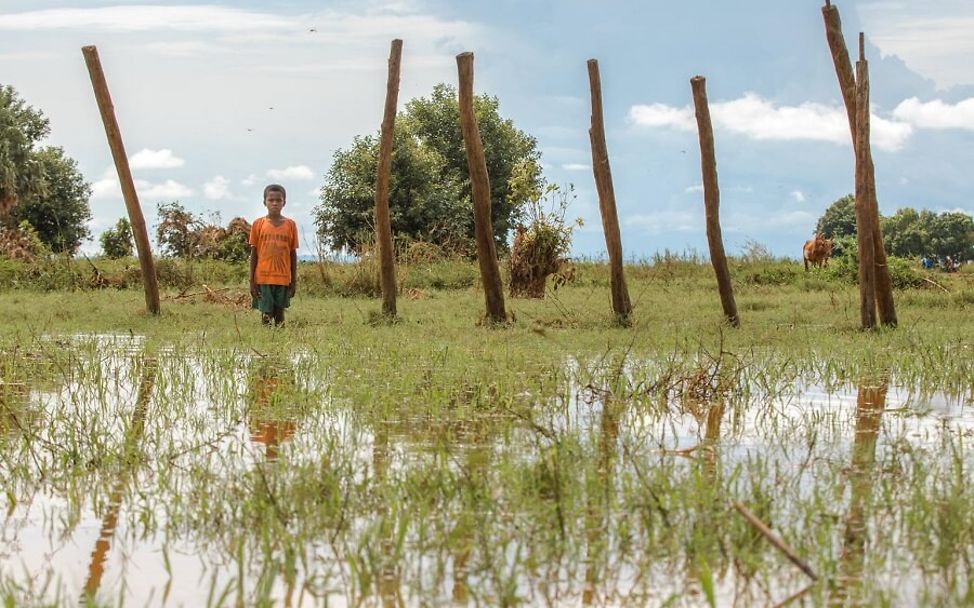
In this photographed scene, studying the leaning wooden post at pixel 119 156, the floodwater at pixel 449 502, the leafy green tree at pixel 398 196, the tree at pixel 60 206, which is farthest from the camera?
the tree at pixel 60 206

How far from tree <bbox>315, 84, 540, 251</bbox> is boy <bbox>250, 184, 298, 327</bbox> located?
24416mm

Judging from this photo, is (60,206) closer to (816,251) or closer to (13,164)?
(13,164)

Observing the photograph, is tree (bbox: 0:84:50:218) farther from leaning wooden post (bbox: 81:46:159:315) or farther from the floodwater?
the floodwater

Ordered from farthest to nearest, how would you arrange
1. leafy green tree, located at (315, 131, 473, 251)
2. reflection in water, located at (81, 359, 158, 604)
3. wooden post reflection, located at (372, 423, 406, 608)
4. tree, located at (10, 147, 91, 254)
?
1. tree, located at (10, 147, 91, 254)
2. leafy green tree, located at (315, 131, 473, 251)
3. reflection in water, located at (81, 359, 158, 604)
4. wooden post reflection, located at (372, 423, 406, 608)

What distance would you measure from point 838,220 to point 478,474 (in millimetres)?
81075

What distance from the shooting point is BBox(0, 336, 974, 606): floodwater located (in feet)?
12.8

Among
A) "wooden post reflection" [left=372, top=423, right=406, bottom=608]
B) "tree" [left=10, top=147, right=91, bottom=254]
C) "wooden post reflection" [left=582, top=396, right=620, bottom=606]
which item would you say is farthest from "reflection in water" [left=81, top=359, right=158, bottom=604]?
"tree" [left=10, top=147, right=91, bottom=254]

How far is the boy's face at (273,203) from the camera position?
13.6 meters

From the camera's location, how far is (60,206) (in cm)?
5484

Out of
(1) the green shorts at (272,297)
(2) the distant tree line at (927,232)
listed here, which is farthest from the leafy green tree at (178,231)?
(2) the distant tree line at (927,232)

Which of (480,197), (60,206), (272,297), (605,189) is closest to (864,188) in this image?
(605,189)

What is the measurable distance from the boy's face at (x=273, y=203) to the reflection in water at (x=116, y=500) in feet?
16.6

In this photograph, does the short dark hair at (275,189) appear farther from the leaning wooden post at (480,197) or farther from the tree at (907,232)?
the tree at (907,232)

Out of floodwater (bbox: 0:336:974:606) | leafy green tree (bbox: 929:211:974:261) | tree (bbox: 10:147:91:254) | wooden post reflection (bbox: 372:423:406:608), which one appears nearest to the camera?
wooden post reflection (bbox: 372:423:406:608)
